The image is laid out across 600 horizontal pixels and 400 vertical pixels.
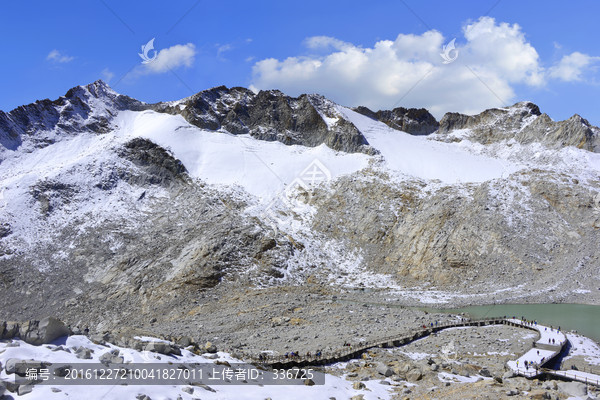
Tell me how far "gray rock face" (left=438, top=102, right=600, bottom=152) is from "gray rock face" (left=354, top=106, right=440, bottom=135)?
11.3 ft

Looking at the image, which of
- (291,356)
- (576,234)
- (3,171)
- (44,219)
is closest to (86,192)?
(44,219)

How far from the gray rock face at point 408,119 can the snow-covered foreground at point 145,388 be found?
329ft

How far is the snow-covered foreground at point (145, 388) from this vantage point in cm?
1353

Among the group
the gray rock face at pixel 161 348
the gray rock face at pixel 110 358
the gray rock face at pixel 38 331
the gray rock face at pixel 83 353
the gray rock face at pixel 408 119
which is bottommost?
the gray rock face at pixel 161 348

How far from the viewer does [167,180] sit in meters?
75.9

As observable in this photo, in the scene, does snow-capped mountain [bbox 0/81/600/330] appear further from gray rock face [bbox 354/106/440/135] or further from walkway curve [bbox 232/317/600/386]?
gray rock face [bbox 354/106/440/135]

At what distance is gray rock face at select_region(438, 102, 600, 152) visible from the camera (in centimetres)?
8406

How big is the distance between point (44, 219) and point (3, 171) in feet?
66.3

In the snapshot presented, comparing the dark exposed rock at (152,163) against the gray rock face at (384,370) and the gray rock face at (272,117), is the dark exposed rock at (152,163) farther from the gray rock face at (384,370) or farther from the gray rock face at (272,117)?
the gray rock face at (384,370)

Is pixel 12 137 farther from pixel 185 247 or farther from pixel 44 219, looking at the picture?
pixel 185 247

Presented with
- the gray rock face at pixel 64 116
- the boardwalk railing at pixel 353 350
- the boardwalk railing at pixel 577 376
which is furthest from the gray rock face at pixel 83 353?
the gray rock face at pixel 64 116

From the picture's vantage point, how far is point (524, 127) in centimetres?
9500

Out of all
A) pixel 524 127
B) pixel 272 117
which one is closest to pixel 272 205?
pixel 272 117

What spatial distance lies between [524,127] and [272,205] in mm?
56305
